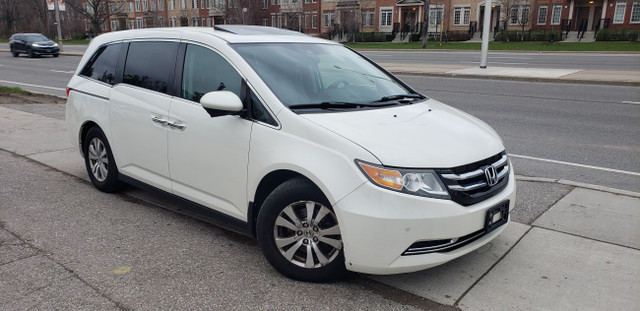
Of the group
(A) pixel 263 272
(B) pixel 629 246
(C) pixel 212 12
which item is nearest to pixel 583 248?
(B) pixel 629 246

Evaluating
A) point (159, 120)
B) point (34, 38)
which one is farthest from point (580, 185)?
point (34, 38)

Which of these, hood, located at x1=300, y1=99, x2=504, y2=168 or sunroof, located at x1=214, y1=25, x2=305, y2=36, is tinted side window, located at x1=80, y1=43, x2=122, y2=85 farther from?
hood, located at x1=300, y1=99, x2=504, y2=168

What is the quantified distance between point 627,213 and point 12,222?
18.3ft

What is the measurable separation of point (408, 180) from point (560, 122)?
298 inches

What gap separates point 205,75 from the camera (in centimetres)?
416

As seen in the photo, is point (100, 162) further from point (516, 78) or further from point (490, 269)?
point (516, 78)

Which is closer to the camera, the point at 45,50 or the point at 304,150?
the point at 304,150

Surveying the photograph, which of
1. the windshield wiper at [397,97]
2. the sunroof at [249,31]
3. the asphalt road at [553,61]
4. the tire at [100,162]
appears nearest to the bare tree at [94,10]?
the asphalt road at [553,61]

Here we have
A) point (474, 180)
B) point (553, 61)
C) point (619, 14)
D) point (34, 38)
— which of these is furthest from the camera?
point (619, 14)

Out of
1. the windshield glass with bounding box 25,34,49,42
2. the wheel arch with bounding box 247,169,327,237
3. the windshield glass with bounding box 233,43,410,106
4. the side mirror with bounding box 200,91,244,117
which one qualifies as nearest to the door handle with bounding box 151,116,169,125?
the side mirror with bounding box 200,91,244,117

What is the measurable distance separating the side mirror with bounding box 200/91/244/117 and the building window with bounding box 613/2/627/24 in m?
51.9

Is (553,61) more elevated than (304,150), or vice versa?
(304,150)

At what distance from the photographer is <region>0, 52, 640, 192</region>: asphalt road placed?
255 inches

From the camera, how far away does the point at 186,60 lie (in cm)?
431
